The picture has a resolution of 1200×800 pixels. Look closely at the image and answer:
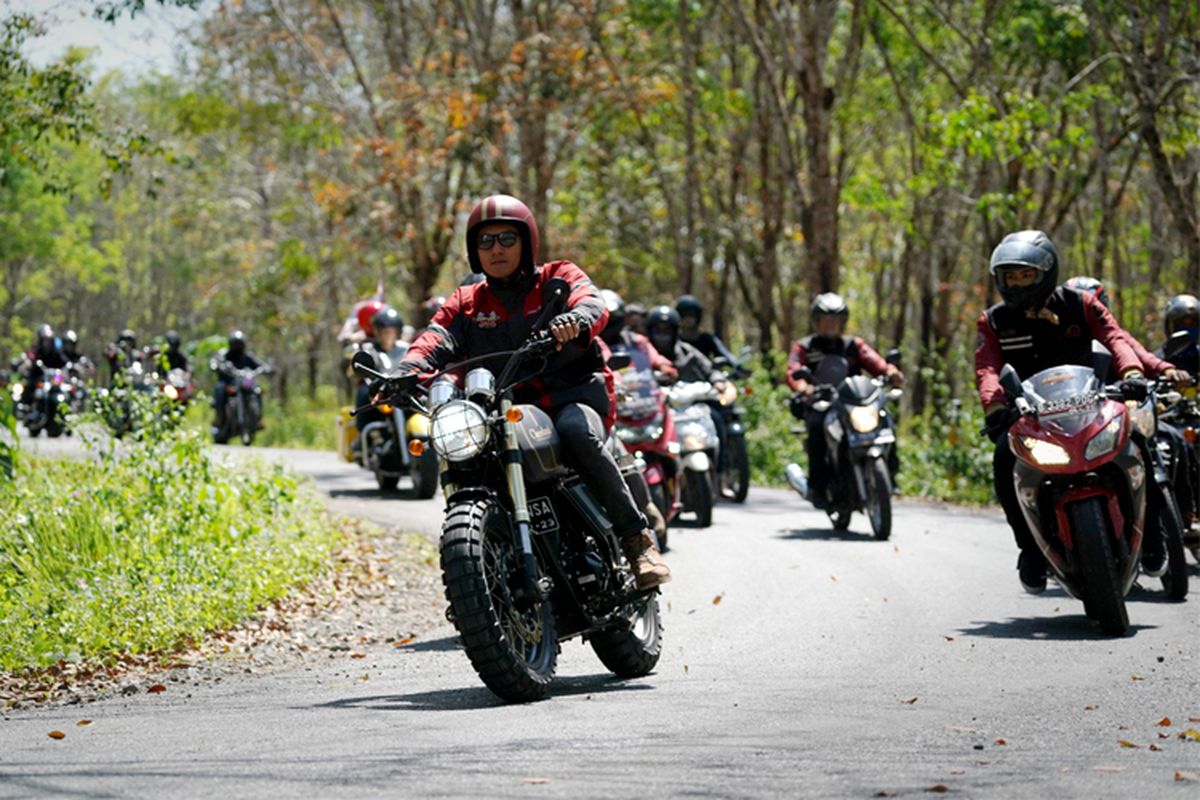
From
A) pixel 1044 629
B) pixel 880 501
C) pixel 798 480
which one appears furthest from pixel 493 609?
pixel 798 480

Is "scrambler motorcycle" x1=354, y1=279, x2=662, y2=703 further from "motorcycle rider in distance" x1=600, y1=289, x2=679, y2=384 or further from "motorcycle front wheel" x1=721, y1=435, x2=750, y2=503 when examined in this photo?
"motorcycle front wheel" x1=721, y1=435, x2=750, y2=503

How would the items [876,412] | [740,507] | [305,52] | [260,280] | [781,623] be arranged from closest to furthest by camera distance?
[781,623] < [876,412] < [740,507] < [305,52] < [260,280]

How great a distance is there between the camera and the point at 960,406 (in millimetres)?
23500

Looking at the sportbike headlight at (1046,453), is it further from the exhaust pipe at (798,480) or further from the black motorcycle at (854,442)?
the exhaust pipe at (798,480)

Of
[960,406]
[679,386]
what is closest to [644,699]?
[679,386]

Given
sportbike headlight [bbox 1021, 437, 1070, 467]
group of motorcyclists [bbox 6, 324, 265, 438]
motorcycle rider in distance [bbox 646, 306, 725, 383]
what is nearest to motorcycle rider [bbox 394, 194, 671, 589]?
sportbike headlight [bbox 1021, 437, 1070, 467]

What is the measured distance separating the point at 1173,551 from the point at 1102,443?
5.64 feet

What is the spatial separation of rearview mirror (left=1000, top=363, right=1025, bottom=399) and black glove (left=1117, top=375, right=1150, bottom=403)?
622 millimetres

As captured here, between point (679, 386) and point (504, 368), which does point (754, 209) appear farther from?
point (504, 368)

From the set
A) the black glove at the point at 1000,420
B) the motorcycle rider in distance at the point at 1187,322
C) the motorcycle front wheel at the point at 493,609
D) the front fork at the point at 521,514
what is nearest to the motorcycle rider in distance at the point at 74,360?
the motorcycle rider in distance at the point at 1187,322

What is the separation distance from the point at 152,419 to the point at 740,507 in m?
8.08

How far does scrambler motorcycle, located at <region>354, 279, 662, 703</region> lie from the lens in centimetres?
720

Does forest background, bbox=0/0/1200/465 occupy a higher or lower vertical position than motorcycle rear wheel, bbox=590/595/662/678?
higher

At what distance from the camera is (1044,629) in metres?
10.1
